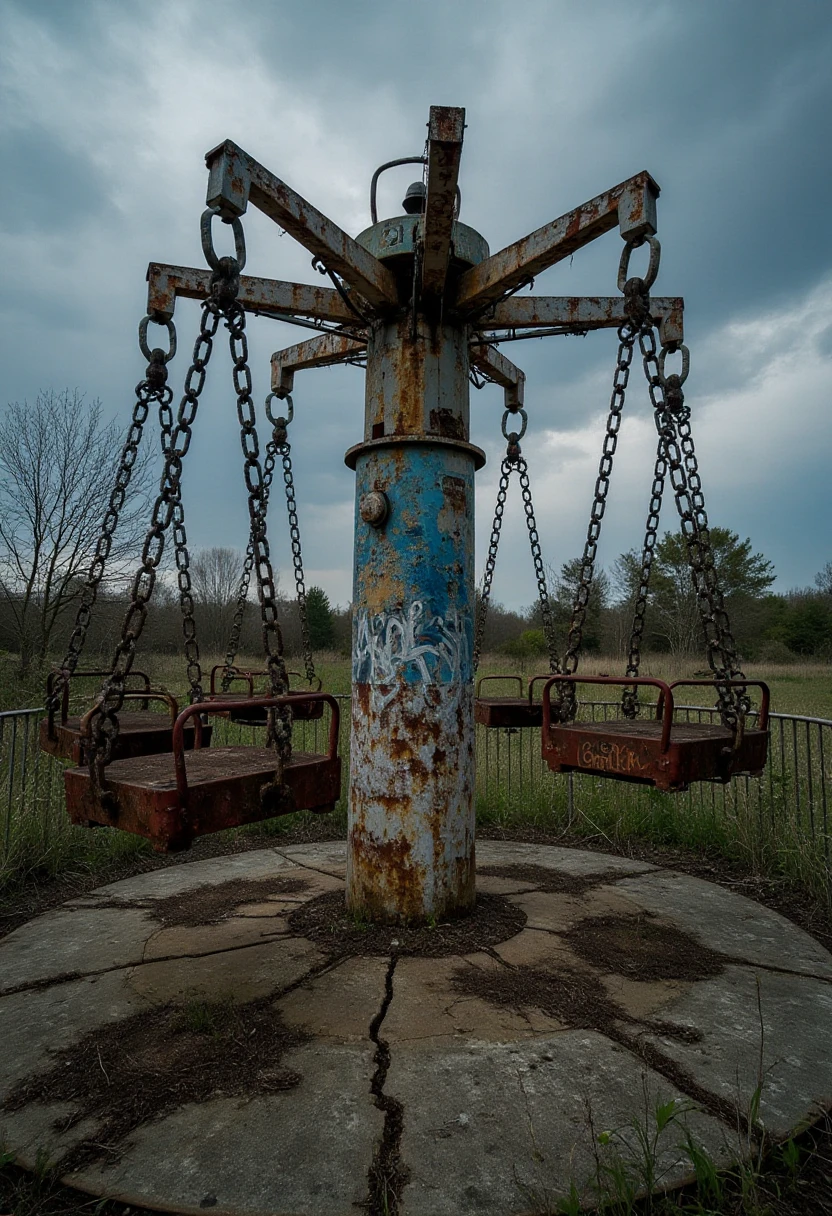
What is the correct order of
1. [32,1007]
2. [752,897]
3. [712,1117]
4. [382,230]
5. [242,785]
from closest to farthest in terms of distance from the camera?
[712,1117] → [242,785] → [32,1007] → [382,230] → [752,897]

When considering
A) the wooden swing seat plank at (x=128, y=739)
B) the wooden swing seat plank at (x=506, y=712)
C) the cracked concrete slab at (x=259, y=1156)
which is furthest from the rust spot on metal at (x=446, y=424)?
the cracked concrete slab at (x=259, y=1156)

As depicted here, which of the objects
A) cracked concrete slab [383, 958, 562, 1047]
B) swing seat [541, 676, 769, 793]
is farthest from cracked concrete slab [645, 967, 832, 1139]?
swing seat [541, 676, 769, 793]

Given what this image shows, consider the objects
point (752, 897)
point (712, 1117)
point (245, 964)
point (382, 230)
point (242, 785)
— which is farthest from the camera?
point (752, 897)

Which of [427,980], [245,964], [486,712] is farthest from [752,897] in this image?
[245,964]

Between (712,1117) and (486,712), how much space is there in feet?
8.92

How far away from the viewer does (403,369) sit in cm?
393

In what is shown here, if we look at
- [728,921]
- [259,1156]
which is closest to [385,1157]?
[259,1156]

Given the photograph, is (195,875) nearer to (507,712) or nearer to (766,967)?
(507,712)

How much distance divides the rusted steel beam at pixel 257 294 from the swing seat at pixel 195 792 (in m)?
2.36

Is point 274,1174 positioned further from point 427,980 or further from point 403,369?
point 403,369

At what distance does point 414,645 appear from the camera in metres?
3.70

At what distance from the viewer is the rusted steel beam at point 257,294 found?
399 centimetres

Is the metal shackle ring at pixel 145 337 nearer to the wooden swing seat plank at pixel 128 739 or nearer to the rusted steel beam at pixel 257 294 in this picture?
the rusted steel beam at pixel 257 294

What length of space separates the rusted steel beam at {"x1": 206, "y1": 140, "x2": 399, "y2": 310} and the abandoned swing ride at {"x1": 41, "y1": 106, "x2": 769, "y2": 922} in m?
0.01
